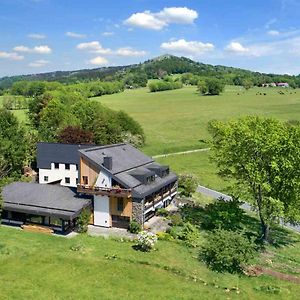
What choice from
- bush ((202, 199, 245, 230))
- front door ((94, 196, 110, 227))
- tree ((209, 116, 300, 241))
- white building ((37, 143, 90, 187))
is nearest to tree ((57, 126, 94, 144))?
white building ((37, 143, 90, 187))

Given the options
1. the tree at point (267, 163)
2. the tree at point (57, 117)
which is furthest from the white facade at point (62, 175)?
the tree at point (57, 117)

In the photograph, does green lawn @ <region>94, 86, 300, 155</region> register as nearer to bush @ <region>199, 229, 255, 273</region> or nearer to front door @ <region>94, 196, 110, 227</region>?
front door @ <region>94, 196, 110, 227</region>

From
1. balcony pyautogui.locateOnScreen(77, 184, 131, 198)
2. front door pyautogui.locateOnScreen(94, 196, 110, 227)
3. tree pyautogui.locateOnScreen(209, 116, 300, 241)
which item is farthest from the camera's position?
front door pyautogui.locateOnScreen(94, 196, 110, 227)

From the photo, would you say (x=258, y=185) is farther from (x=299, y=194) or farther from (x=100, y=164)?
(x=100, y=164)

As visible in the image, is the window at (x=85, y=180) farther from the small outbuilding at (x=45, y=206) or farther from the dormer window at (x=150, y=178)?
the dormer window at (x=150, y=178)

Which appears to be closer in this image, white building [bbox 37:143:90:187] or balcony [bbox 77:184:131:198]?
balcony [bbox 77:184:131:198]

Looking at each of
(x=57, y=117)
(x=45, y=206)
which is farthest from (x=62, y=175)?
(x=57, y=117)
